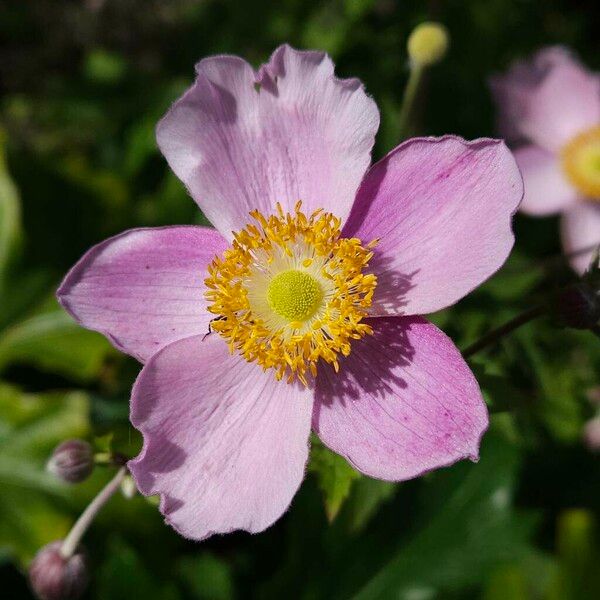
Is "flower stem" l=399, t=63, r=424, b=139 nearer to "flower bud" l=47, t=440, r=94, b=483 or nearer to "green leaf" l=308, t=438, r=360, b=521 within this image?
"green leaf" l=308, t=438, r=360, b=521

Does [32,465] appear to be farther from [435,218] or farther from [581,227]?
[581,227]

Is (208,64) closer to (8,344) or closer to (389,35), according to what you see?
(389,35)

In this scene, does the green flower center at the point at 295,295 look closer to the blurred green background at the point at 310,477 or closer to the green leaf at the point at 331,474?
the green leaf at the point at 331,474

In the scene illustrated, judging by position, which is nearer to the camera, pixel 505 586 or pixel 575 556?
pixel 505 586

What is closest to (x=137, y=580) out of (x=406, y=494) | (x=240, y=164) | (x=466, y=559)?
(x=406, y=494)

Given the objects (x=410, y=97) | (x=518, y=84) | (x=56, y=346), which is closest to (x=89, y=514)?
(x=56, y=346)

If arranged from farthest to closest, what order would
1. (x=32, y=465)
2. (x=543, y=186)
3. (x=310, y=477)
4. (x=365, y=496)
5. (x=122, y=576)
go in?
1. (x=543, y=186)
2. (x=32, y=465)
3. (x=122, y=576)
4. (x=310, y=477)
5. (x=365, y=496)
